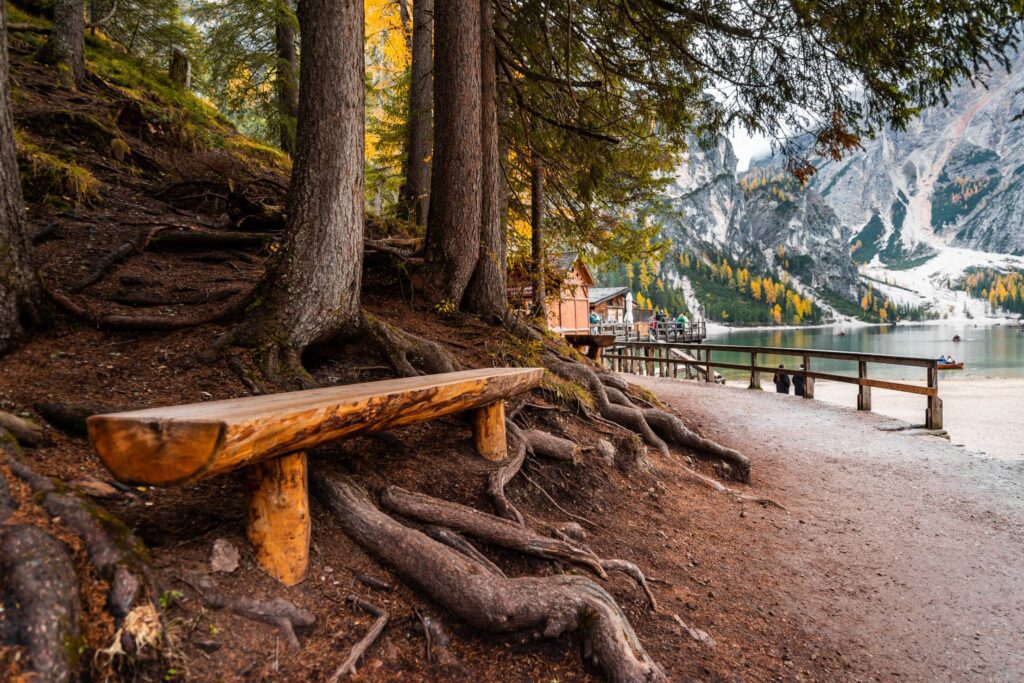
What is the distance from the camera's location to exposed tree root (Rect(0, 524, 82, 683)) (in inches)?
51.0

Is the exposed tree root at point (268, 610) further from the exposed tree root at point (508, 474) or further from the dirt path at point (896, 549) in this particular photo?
the dirt path at point (896, 549)

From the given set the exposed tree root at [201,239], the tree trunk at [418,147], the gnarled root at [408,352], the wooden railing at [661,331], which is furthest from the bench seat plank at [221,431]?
the wooden railing at [661,331]

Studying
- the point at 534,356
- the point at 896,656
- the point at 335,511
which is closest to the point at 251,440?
the point at 335,511

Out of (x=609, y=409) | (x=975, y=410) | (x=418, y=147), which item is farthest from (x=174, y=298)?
(x=975, y=410)

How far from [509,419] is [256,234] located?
3677mm

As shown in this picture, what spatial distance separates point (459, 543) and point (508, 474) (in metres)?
0.91

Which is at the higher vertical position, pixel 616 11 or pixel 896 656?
pixel 616 11

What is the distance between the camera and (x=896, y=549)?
4.04 meters

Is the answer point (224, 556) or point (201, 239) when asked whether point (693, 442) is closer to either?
point (224, 556)

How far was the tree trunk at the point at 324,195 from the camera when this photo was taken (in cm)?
352

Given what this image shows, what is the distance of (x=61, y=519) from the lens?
1619mm

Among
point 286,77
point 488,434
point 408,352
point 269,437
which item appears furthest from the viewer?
point 286,77

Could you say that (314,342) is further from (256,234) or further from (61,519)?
(256,234)

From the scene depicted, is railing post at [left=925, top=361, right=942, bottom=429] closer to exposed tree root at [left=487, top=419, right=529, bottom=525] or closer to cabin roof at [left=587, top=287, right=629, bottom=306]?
exposed tree root at [left=487, top=419, right=529, bottom=525]
